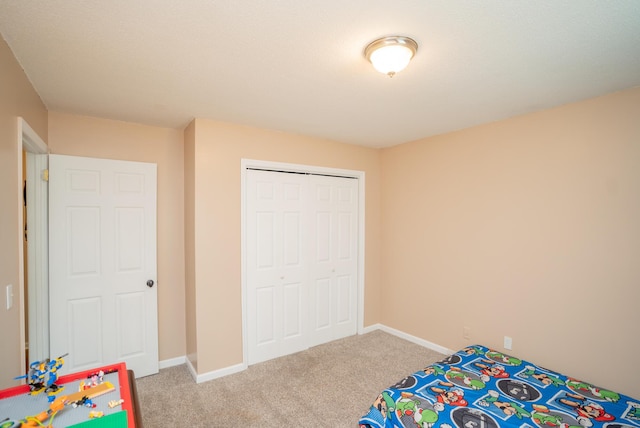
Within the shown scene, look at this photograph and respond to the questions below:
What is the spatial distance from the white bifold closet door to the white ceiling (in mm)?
1032

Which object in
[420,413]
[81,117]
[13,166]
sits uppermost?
[81,117]

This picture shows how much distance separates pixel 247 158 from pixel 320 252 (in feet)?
4.67

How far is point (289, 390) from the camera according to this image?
2727 millimetres

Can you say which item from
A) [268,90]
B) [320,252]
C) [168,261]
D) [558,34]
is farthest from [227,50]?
[320,252]

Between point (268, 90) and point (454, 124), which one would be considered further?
point (454, 124)

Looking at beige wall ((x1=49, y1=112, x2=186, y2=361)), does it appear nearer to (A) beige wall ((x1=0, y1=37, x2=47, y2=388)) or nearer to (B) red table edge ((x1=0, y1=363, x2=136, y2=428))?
(A) beige wall ((x1=0, y1=37, x2=47, y2=388))

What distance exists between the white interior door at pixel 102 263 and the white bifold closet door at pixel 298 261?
38.9 inches

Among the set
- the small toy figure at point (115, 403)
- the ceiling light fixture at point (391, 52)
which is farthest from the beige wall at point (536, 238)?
the small toy figure at point (115, 403)

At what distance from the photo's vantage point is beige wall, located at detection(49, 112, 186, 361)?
9.68 feet

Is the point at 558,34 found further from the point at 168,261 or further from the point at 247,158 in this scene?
the point at 168,261

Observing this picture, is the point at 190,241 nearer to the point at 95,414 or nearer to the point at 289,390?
the point at 289,390

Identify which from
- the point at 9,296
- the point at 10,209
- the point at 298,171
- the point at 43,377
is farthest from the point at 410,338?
the point at 10,209

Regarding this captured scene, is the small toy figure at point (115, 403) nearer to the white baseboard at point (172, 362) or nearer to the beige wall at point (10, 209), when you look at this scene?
the beige wall at point (10, 209)

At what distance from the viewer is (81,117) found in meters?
2.78
